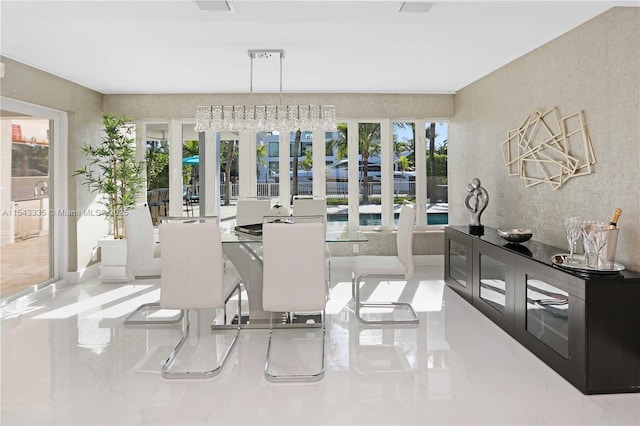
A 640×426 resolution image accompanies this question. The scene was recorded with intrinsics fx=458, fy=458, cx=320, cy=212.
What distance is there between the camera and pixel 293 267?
3287 mm

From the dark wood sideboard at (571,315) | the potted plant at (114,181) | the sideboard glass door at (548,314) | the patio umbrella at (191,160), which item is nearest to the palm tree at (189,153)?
the patio umbrella at (191,160)

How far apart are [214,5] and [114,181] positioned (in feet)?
11.8

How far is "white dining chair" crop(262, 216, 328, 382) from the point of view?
128 inches

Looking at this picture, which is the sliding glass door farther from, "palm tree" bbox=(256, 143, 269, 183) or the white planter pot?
"palm tree" bbox=(256, 143, 269, 183)

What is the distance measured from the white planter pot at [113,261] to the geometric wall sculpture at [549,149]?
477 centimetres

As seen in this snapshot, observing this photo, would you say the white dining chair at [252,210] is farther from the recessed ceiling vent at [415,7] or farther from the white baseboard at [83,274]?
the recessed ceiling vent at [415,7]

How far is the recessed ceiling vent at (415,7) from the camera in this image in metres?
3.16

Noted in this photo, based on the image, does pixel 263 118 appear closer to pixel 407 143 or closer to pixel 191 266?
pixel 191 266

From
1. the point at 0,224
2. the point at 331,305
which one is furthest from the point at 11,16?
the point at 331,305

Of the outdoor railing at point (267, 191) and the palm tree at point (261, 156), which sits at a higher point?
the palm tree at point (261, 156)

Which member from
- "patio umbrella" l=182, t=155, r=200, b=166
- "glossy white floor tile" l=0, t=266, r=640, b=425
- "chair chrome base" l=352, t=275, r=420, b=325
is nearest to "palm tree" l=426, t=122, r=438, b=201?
"chair chrome base" l=352, t=275, r=420, b=325

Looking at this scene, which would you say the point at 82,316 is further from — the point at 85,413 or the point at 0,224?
the point at 85,413

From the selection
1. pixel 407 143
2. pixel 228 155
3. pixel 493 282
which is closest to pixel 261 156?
pixel 228 155

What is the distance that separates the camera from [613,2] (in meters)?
3.03
